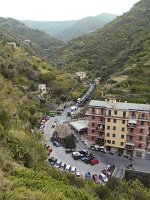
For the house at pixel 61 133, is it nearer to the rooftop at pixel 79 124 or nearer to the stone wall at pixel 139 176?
the rooftop at pixel 79 124

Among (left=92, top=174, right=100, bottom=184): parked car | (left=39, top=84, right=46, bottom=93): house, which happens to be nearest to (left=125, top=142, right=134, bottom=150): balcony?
(left=92, top=174, right=100, bottom=184): parked car

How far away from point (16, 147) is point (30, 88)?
5258cm

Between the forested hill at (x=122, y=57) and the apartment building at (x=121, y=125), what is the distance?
16428mm

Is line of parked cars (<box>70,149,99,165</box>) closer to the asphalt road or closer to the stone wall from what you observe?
the asphalt road

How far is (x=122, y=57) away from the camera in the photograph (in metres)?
112

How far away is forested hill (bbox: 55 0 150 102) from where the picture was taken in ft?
251

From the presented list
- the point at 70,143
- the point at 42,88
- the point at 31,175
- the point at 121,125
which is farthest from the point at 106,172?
the point at 42,88

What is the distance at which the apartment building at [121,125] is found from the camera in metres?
49.7

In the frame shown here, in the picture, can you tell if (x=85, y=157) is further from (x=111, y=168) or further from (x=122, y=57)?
(x=122, y=57)

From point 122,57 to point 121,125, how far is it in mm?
65585

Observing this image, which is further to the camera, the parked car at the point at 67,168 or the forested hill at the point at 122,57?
the forested hill at the point at 122,57

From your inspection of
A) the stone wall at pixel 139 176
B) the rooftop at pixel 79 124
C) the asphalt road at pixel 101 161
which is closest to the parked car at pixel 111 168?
the asphalt road at pixel 101 161

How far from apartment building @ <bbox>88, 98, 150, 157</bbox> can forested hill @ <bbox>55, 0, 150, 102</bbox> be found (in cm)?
1643

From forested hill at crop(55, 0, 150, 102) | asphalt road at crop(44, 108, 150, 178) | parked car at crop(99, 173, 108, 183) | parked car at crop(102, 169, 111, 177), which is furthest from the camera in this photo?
forested hill at crop(55, 0, 150, 102)
